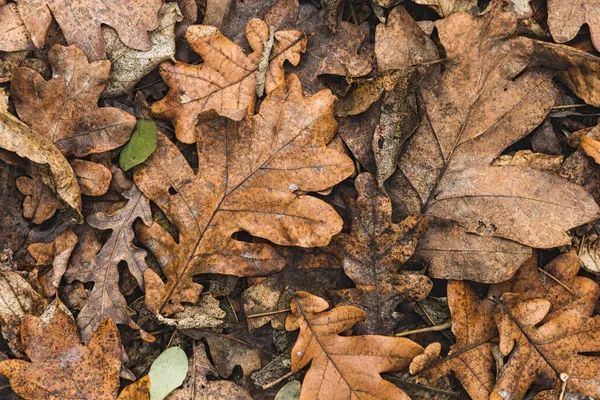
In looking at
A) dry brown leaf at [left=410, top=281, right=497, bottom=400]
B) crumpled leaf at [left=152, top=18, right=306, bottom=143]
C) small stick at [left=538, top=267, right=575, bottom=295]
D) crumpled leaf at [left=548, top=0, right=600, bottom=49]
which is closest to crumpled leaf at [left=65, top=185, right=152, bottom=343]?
crumpled leaf at [left=152, top=18, right=306, bottom=143]

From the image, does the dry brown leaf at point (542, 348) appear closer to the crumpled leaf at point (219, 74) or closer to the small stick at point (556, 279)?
the small stick at point (556, 279)

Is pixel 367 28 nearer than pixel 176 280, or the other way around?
pixel 176 280

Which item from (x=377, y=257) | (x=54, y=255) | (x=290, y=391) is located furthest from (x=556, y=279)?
(x=54, y=255)

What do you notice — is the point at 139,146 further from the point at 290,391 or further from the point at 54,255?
the point at 290,391

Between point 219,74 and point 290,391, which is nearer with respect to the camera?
point 290,391

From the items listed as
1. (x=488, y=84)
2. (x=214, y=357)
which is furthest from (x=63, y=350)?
(x=488, y=84)

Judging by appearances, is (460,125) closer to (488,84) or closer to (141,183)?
(488,84)

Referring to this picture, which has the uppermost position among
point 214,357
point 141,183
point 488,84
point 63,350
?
point 488,84
